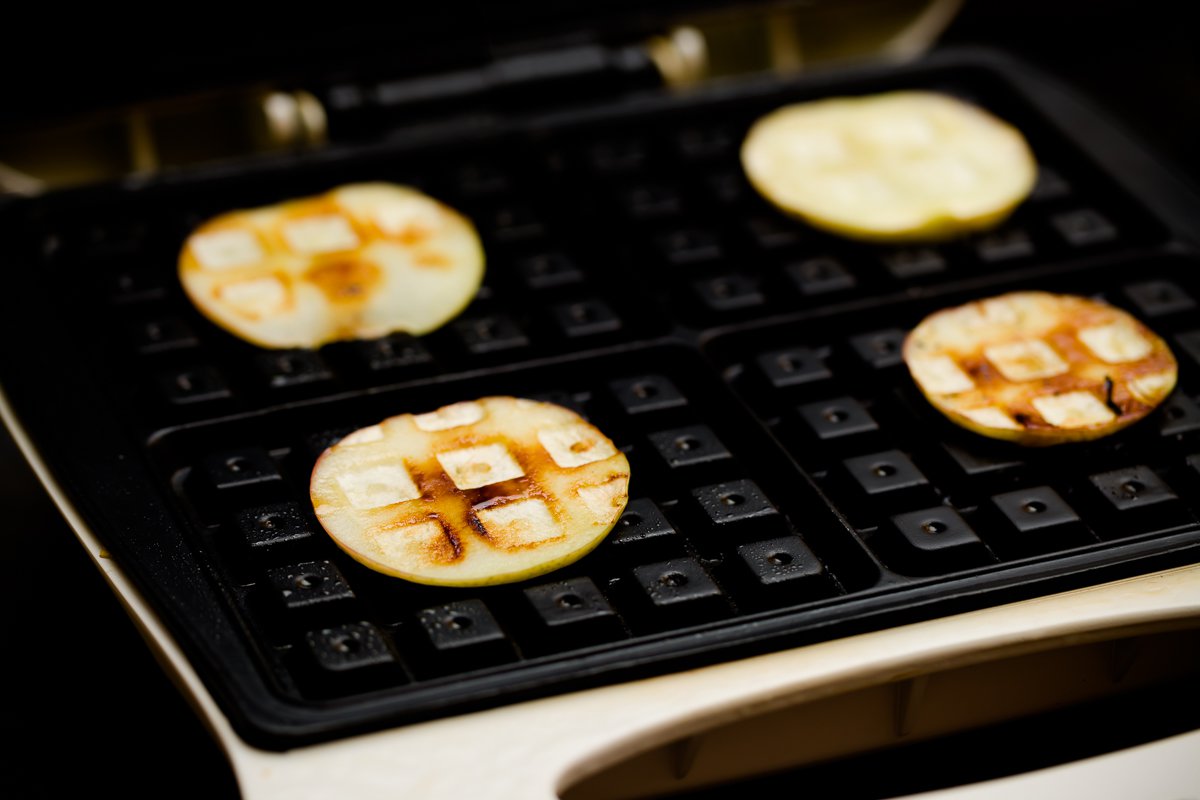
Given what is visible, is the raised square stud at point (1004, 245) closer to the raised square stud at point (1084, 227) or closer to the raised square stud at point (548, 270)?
the raised square stud at point (1084, 227)

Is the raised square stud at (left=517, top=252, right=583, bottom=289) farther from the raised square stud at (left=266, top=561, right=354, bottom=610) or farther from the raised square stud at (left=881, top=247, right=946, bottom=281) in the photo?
the raised square stud at (left=266, top=561, right=354, bottom=610)

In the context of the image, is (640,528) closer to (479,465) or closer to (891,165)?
(479,465)

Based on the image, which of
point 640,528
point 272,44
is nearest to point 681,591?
point 640,528

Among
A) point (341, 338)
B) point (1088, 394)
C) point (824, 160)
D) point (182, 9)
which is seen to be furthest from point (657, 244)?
point (182, 9)

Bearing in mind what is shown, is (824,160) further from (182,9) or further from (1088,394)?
(182,9)

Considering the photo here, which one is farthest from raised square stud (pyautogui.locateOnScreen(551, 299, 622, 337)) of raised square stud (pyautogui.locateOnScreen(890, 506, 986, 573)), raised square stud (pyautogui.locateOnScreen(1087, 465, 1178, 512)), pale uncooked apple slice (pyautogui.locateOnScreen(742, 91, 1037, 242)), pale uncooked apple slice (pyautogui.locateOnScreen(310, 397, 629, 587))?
raised square stud (pyautogui.locateOnScreen(1087, 465, 1178, 512))

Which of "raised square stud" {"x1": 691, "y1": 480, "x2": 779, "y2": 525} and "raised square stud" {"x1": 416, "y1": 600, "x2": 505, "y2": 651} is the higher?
"raised square stud" {"x1": 416, "y1": 600, "x2": 505, "y2": 651}
